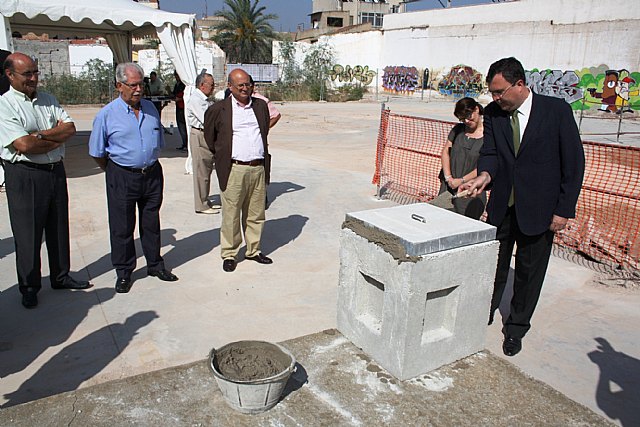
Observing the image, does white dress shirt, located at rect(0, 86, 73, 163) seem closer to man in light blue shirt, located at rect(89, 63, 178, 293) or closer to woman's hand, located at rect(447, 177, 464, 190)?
man in light blue shirt, located at rect(89, 63, 178, 293)

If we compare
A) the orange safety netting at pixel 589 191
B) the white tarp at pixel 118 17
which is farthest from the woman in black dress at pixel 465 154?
the white tarp at pixel 118 17

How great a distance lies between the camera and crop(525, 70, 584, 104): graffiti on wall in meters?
30.6

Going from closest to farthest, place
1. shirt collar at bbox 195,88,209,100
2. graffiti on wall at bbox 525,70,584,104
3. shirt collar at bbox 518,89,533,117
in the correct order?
1. shirt collar at bbox 518,89,533,117
2. shirt collar at bbox 195,88,209,100
3. graffiti on wall at bbox 525,70,584,104

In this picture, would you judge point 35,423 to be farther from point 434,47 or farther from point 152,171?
point 434,47

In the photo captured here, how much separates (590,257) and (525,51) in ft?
101

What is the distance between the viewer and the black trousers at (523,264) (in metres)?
3.72

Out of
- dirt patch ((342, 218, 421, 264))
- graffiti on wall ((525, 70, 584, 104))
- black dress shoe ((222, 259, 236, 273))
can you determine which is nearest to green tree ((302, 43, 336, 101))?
graffiti on wall ((525, 70, 584, 104))

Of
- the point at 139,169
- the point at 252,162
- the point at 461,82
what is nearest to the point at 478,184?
the point at 252,162

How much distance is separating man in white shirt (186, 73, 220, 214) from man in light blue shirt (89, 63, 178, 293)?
228 centimetres

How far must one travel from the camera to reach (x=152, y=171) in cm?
475

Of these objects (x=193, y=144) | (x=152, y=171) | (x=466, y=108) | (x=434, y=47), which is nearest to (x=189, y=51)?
(x=193, y=144)

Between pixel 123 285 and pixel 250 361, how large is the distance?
2414 millimetres

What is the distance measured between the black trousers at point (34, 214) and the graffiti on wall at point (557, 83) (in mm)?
30843

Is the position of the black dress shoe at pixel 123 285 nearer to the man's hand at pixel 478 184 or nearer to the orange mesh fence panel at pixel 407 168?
the man's hand at pixel 478 184
